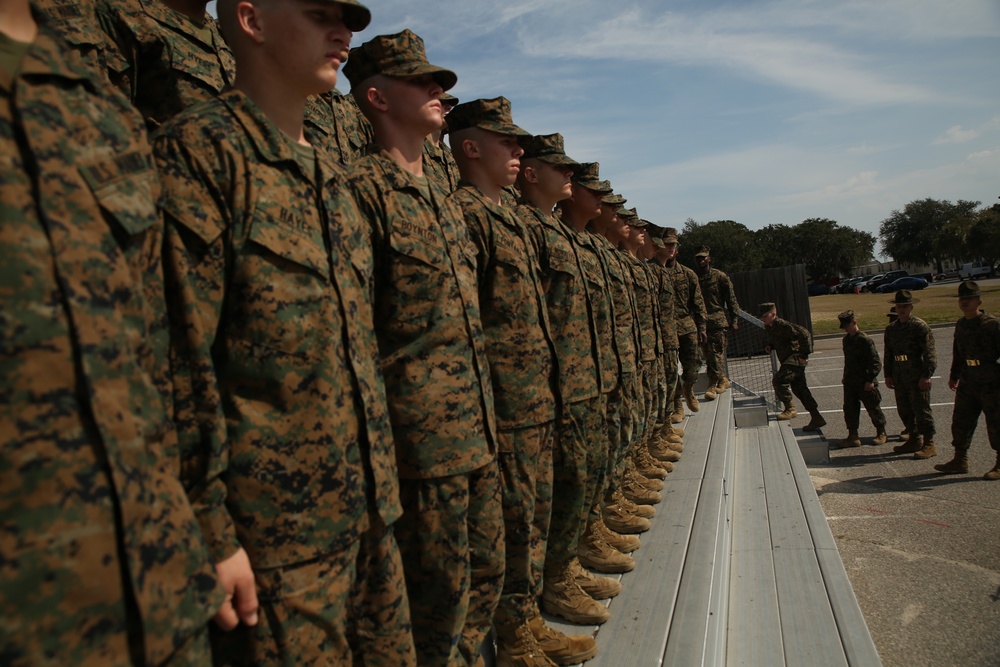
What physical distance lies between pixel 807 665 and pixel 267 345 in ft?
9.75

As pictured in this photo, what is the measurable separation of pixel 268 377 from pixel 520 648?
76.5 inches

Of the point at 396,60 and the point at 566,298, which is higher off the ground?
the point at 396,60

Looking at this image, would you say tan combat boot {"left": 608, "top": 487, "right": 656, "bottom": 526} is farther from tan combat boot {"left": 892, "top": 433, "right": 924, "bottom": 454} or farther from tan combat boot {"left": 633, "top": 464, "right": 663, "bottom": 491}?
tan combat boot {"left": 892, "top": 433, "right": 924, "bottom": 454}

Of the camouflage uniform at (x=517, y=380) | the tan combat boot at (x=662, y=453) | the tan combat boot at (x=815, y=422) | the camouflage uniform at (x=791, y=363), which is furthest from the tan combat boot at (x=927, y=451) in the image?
the camouflage uniform at (x=517, y=380)

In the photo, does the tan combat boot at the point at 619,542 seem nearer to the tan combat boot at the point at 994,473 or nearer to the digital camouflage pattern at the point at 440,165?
the digital camouflage pattern at the point at 440,165

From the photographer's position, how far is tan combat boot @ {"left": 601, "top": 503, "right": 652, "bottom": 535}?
16.4 ft

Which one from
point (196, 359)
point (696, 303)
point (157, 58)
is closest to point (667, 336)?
point (696, 303)

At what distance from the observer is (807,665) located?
3387 mm

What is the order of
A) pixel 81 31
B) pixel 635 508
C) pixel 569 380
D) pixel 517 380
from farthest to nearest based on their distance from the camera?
pixel 635 508, pixel 569 380, pixel 517 380, pixel 81 31

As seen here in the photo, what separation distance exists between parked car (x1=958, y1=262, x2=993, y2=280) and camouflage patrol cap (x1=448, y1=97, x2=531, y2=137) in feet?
182

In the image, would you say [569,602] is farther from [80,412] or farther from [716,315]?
[716,315]

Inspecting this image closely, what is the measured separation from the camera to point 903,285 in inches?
1848

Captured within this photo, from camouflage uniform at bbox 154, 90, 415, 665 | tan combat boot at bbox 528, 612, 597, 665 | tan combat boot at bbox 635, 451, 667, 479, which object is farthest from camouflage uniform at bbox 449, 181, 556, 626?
tan combat boot at bbox 635, 451, 667, 479

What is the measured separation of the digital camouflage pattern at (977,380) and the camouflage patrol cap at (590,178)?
5.66 meters
